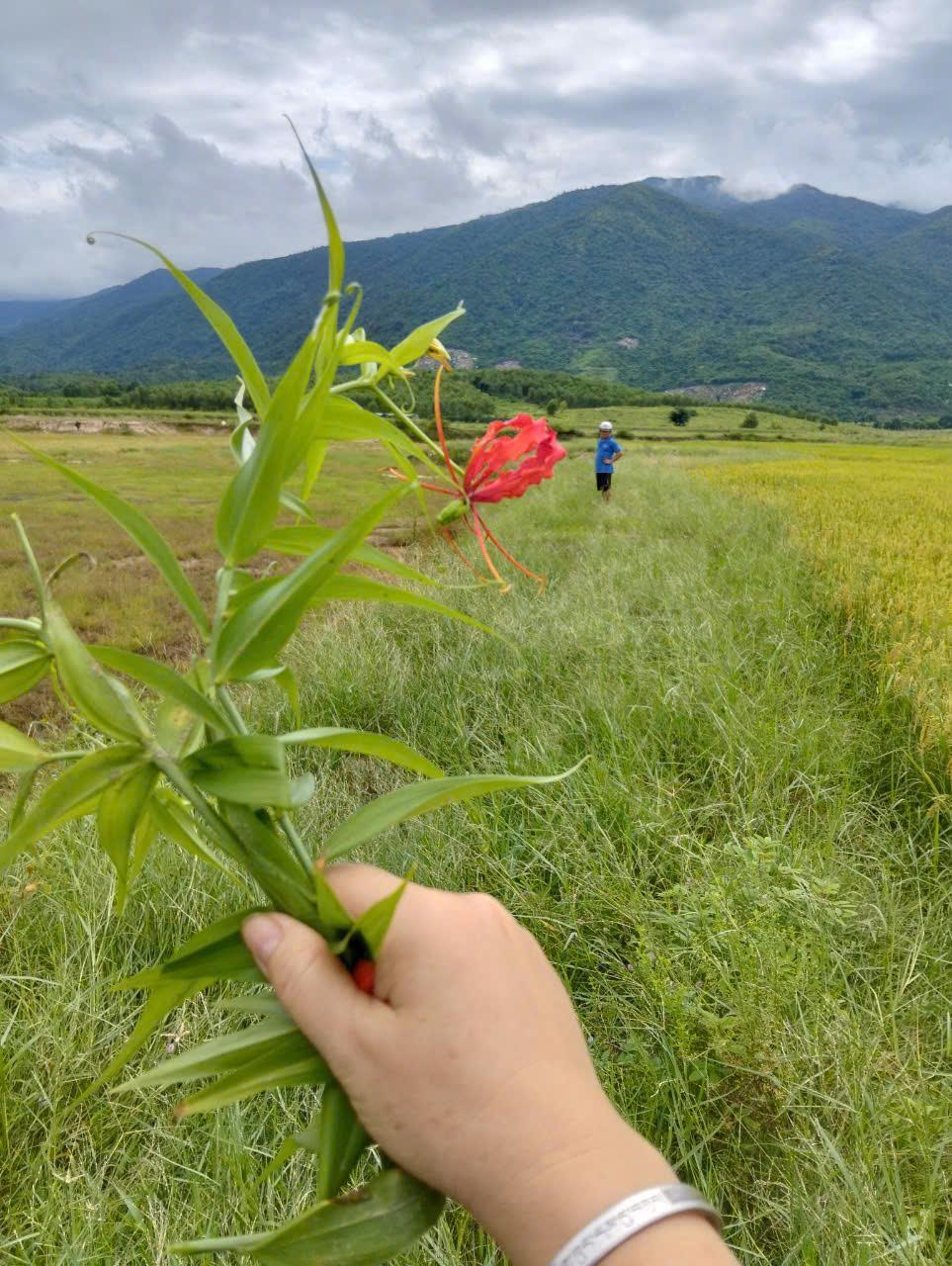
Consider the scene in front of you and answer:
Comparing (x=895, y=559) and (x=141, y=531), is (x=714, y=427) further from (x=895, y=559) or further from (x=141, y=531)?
(x=141, y=531)

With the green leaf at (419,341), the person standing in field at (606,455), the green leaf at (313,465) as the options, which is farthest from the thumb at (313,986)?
the person standing in field at (606,455)

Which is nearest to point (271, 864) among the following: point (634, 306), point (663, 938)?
point (663, 938)

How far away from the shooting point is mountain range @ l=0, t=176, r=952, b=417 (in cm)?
7725

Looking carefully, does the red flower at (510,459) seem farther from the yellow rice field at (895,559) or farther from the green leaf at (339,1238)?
the yellow rice field at (895,559)

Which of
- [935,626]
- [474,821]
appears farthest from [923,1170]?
[935,626]

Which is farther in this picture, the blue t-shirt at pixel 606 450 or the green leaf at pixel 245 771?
the blue t-shirt at pixel 606 450

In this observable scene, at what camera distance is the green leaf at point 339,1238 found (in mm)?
307

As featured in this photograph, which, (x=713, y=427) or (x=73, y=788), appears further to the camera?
(x=713, y=427)

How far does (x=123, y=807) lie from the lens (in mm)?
346

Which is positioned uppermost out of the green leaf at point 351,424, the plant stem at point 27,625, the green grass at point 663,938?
the green leaf at point 351,424

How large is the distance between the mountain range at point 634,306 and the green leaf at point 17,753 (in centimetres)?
6568

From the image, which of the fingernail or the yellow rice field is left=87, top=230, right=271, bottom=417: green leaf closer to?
the fingernail

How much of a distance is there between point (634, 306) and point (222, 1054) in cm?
10842

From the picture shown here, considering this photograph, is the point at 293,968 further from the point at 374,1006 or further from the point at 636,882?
the point at 636,882
